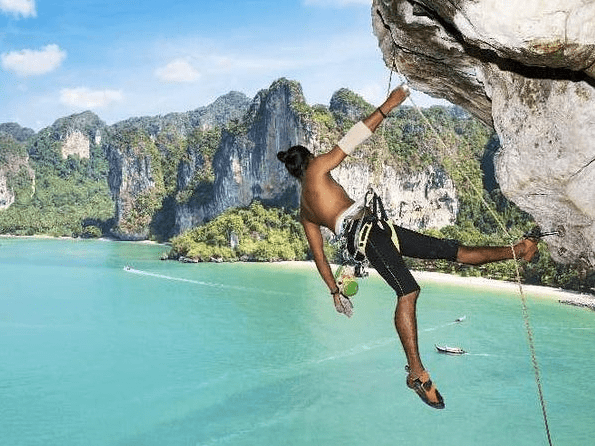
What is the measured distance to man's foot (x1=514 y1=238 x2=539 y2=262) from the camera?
3.69 m

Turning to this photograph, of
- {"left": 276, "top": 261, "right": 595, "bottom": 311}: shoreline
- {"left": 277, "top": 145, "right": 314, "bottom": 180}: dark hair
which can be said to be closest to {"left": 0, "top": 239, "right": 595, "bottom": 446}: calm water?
{"left": 276, "top": 261, "right": 595, "bottom": 311}: shoreline

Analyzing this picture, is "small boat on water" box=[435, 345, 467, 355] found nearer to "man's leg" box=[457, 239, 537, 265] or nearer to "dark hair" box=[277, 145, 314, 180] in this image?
"man's leg" box=[457, 239, 537, 265]

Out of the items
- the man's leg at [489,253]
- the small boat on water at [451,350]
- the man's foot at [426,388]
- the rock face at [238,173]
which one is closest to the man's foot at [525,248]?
the man's leg at [489,253]

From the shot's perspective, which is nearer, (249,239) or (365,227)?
(365,227)

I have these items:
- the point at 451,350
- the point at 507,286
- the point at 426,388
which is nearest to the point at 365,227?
the point at 426,388

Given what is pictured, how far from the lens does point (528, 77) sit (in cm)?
363

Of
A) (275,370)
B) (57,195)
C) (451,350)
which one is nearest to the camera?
(275,370)

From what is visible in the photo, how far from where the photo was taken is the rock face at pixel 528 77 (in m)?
2.59

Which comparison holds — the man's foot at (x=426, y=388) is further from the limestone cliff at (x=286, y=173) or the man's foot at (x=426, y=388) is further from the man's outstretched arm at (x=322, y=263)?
the limestone cliff at (x=286, y=173)

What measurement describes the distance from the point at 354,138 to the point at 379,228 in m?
0.54

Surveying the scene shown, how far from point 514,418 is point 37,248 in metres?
92.4

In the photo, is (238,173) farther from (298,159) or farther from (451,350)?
(298,159)

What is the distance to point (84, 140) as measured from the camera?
194 meters

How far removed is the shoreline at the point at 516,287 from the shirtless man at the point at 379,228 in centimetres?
4410
